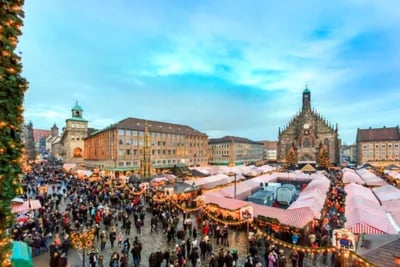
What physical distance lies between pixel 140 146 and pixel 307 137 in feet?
172

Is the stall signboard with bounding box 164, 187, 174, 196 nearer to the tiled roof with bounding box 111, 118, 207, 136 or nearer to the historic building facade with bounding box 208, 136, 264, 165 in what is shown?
the tiled roof with bounding box 111, 118, 207, 136

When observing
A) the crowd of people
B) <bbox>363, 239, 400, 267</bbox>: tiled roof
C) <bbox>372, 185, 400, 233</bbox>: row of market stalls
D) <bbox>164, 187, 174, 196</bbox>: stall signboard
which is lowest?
the crowd of people

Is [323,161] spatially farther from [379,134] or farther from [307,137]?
[379,134]

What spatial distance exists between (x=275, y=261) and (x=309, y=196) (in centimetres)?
910

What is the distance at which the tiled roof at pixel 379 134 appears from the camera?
75.8 m

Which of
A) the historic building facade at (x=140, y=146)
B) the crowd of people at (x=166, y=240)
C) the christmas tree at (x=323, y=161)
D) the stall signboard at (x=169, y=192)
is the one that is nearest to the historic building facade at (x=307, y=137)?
the christmas tree at (x=323, y=161)

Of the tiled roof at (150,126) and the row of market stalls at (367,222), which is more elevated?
the tiled roof at (150,126)

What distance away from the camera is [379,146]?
76.8 metres

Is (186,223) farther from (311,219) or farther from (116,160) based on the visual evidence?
(116,160)

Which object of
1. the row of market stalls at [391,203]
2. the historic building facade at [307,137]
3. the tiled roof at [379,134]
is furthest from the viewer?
the tiled roof at [379,134]

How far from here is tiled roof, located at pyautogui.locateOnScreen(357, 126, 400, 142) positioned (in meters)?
75.8

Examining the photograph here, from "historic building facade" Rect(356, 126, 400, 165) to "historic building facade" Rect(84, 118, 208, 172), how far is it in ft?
181

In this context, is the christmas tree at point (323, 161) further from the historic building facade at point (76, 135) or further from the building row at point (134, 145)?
the historic building facade at point (76, 135)

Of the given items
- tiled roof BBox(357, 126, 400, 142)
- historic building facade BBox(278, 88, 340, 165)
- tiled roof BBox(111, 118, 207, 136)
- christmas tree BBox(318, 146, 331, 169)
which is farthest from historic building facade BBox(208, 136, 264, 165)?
tiled roof BBox(357, 126, 400, 142)
